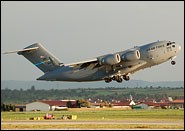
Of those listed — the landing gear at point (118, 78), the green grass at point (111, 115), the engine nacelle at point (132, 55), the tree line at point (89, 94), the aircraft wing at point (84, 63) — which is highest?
the engine nacelle at point (132, 55)

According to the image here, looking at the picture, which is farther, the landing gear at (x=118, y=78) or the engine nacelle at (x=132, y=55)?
the landing gear at (x=118, y=78)

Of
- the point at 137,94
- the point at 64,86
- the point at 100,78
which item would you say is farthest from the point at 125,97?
the point at 100,78

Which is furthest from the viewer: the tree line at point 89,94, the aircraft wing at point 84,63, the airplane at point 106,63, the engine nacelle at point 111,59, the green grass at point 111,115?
the tree line at point 89,94

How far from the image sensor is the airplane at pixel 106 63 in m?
42.6

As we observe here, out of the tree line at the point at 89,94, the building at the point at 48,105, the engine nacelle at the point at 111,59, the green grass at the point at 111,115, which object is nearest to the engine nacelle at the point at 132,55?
the engine nacelle at the point at 111,59

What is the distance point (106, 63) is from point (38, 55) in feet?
22.8

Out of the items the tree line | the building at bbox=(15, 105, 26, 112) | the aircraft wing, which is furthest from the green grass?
the building at bbox=(15, 105, 26, 112)

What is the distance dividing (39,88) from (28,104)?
5.86 m

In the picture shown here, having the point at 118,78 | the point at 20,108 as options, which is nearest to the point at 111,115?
the point at 118,78

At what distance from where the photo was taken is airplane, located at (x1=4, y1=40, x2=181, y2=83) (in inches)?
1676

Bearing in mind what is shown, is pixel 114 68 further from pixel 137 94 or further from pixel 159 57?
pixel 137 94

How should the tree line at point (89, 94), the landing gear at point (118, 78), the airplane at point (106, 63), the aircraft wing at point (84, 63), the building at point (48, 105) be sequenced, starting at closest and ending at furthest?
the airplane at point (106, 63)
the aircraft wing at point (84, 63)
the landing gear at point (118, 78)
the tree line at point (89, 94)
the building at point (48, 105)

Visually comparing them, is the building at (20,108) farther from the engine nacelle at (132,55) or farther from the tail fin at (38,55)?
the engine nacelle at (132,55)

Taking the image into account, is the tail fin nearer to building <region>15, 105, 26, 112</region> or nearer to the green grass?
the green grass
